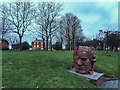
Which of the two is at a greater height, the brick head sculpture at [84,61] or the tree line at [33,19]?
the tree line at [33,19]

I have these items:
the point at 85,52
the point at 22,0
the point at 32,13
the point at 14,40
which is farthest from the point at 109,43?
the point at 14,40

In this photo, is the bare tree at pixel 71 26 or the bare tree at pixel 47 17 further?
the bare tree at pixel 71 26

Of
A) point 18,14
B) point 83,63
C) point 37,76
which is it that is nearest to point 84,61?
point 83,63

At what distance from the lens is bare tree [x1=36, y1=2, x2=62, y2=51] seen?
71.7 ft

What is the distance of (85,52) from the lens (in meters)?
6.33

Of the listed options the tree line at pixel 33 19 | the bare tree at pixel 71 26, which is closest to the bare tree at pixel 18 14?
the tree line at pixel 33 19

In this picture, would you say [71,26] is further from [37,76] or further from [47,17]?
[37,76]

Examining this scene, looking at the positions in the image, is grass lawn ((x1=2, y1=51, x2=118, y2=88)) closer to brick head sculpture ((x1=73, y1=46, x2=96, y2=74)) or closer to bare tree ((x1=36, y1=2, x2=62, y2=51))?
brick head sculpture ((x1=73, y1=46, x2=96, y2=74))

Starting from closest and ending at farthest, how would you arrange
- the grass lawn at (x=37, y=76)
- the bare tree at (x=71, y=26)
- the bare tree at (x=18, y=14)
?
the grass lawn at (x=37, y=76) < the bare tree at (x=18, y=14) < the bare tree at (x=71, y=26)

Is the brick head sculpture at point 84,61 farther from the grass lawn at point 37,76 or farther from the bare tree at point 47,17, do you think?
the bare tree at point 47,17

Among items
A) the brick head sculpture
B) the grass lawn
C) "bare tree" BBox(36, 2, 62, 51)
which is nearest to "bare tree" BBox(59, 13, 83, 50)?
"bare tree" BBox(36, 2, 62, 51)

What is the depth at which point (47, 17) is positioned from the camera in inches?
886

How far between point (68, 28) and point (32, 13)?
43.2 feet

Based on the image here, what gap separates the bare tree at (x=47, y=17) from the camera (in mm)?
21844
